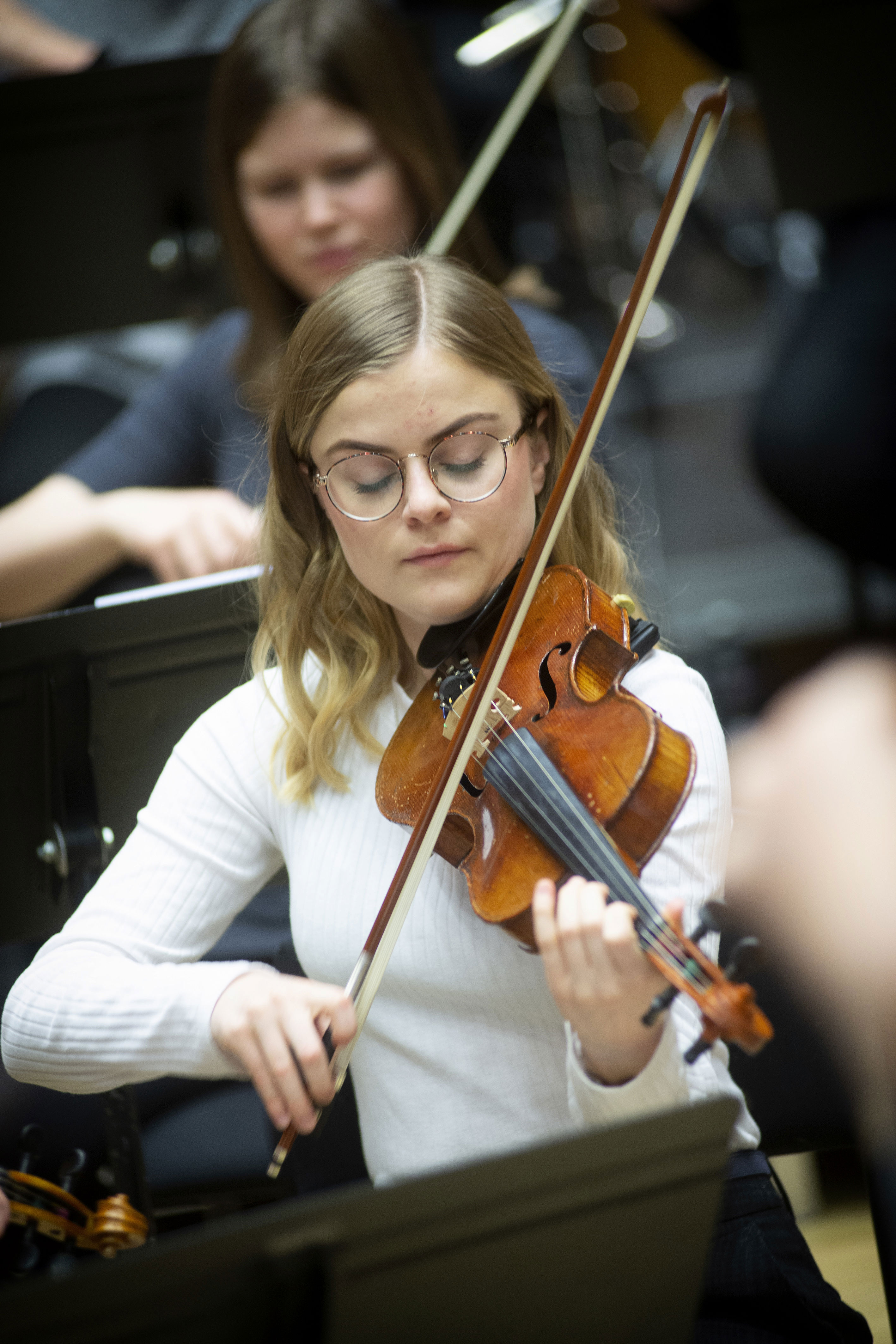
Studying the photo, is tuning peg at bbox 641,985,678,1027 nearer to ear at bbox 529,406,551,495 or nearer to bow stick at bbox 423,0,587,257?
ear at bbox 529,406,551,495

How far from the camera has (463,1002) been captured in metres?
0.83

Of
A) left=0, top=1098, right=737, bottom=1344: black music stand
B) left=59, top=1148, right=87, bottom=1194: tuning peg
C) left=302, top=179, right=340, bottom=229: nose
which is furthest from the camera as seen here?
left=302, top=179, right=340, bottom=229: nose

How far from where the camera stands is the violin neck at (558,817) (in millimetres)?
661

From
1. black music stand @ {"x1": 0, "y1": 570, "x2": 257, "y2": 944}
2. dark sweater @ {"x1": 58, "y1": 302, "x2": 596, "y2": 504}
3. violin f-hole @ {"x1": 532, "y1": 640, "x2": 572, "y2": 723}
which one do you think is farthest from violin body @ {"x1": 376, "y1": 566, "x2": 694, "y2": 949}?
dark sweater @ {"x1": 58, "y1": 302, "x2": 596, "y2": 504}

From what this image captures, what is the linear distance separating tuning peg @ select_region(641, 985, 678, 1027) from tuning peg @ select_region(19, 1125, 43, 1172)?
0.53 metres

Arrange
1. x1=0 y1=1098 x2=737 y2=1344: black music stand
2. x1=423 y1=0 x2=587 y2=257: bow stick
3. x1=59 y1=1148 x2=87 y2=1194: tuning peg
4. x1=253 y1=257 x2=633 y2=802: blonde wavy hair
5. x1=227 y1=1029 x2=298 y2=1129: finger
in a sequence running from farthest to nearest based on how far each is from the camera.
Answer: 1. x1=423 y1=0 x2=587 y2=257: bow stick
2. x1=59 y1=1148 x2=87 y2=1194: tuning peg
3. x1=253 y1=257 x2=633 y2=802: blonde wavy hair
4. x1=227 y1=1029 x2=298 y2=1129: finger
5. x1=0 y1=1098 x2=737 y2=1344: black music stand

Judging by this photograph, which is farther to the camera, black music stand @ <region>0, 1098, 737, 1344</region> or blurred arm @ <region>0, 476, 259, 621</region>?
blurred arm @ <region>0, 476, 259, 621</region>

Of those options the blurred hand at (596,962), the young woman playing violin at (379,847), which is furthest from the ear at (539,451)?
the blurred hand at (596,962)

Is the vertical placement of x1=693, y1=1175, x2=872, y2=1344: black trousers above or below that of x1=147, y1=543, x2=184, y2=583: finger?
below

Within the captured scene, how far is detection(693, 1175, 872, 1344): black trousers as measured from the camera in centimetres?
75

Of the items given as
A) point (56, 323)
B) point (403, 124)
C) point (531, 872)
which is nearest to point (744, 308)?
point (403, 124)

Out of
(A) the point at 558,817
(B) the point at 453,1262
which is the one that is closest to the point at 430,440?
(A) the point at 558,817

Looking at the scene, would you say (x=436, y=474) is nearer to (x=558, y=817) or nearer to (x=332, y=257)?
(x=558, y=817)

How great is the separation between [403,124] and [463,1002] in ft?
3.74
